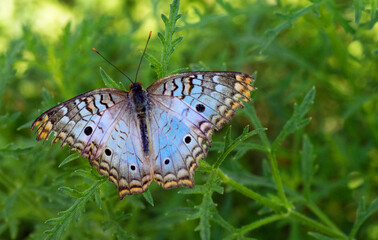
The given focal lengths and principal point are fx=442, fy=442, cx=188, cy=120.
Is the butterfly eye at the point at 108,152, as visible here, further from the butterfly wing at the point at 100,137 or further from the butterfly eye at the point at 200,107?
the butterfly eye at the point at 200,107

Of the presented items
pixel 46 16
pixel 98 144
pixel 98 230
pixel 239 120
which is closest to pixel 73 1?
pixel 46 16

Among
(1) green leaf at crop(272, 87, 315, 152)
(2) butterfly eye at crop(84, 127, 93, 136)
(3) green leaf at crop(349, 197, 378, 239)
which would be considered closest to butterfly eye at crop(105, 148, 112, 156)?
(2) butterfly eye at crop(84, 127, 93, 136)

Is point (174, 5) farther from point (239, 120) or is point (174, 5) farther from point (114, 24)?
point (114, 24)

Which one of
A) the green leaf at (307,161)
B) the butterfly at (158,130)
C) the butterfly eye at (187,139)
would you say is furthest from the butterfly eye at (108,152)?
the green leaf at (307,161)

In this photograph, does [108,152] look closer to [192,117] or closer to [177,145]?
[177,145]

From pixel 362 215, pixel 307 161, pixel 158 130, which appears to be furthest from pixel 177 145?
pixel 362 215

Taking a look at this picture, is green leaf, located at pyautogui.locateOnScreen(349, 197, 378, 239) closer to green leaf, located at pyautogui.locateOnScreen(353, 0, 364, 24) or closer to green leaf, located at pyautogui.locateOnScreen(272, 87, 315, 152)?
green leaf, located at pyautogui.locateOnScreen(272, 87, 315, 152)

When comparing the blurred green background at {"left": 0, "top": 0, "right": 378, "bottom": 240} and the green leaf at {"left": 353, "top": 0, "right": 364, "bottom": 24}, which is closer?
the green leaf at {"left": 353, "top": 0, "right": 364, "bottom": 24}
